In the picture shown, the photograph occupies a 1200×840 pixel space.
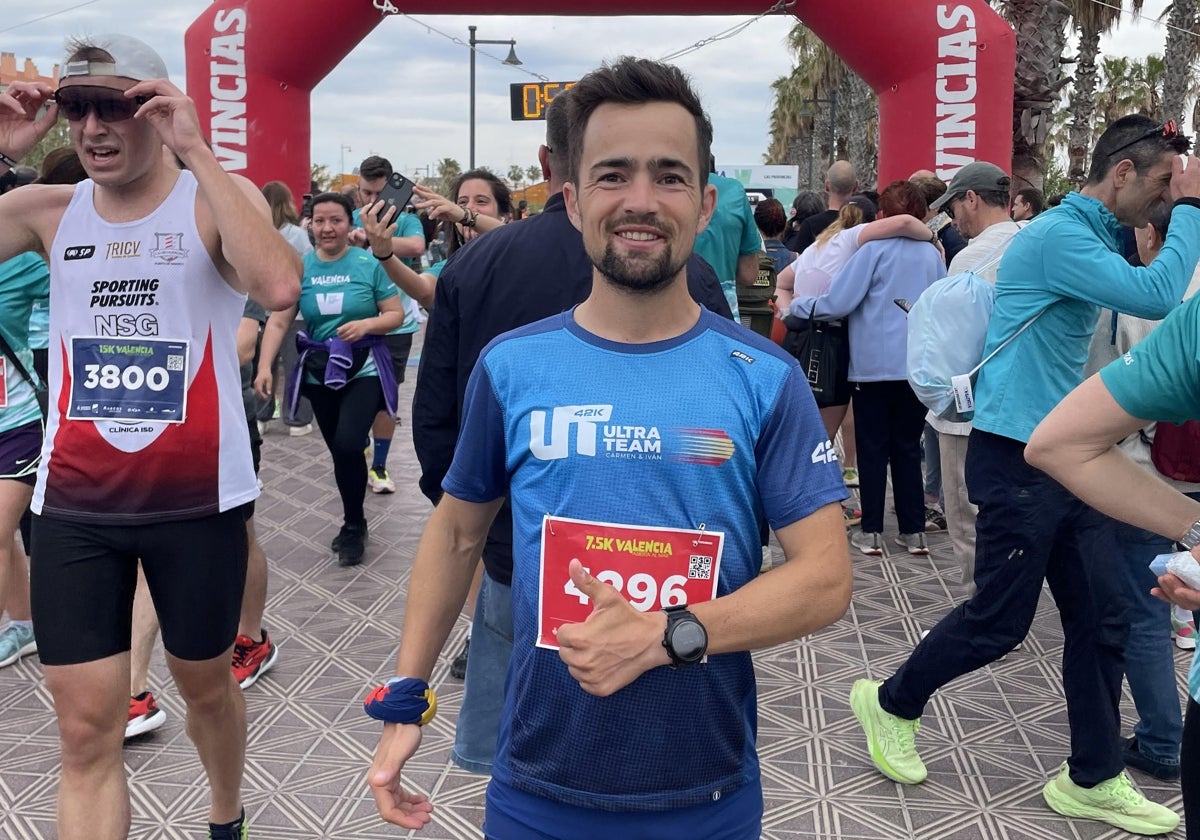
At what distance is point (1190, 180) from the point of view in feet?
10.3

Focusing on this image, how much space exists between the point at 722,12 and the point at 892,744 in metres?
8.39

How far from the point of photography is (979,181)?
14.5ft

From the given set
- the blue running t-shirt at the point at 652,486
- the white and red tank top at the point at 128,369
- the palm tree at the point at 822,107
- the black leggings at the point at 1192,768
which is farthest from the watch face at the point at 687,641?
the palm tree at the point at 822,107

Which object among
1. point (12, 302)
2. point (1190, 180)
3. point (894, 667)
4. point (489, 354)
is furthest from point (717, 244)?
point (489, 354)

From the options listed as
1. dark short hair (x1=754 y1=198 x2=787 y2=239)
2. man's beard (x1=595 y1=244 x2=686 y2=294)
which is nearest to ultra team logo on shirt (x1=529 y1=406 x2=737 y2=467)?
man's beard (x1=595 y1=244 x2=686 y2=294)

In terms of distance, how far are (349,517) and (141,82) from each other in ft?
12.0

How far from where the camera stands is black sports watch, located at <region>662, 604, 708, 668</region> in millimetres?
1510

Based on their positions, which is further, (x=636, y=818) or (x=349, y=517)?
(x=349, y=517)

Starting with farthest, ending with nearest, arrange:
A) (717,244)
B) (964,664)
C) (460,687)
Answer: (717,244) → (460,687) → (964,664)

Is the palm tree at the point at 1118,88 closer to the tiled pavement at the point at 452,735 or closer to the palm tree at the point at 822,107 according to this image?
the palm tree at the point at 822,107

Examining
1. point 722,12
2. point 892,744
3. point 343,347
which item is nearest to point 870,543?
point 892,744

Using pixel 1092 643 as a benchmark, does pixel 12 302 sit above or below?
→ above

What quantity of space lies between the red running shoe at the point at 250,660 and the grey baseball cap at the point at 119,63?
7.71 feet

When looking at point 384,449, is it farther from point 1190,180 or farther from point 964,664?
point 1190,180
